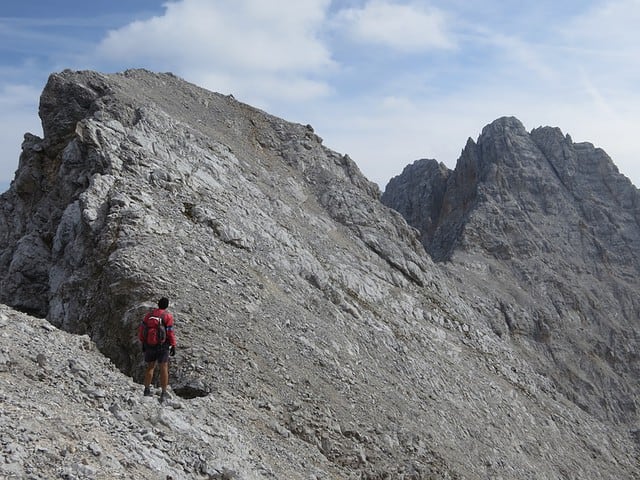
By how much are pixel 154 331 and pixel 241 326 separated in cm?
624

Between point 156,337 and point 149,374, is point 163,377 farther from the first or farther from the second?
point 156,337

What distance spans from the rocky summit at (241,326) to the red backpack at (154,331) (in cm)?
109

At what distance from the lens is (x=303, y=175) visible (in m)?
39.4

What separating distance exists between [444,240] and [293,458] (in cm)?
5673

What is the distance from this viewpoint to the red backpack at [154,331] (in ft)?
45.7

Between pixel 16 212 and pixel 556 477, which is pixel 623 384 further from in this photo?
pixel 16 212

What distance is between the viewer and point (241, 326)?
788 inches

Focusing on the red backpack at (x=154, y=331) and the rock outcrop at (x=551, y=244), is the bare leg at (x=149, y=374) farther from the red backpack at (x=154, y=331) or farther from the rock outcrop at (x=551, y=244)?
the rock outcrop at (x=551, y=244)

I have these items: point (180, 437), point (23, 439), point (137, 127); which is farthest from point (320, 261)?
point (23, 439)

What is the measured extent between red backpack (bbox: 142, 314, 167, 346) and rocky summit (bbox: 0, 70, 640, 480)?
109cm

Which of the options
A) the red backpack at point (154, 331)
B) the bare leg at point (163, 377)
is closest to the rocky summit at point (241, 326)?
the bare leg at point (163, 377)

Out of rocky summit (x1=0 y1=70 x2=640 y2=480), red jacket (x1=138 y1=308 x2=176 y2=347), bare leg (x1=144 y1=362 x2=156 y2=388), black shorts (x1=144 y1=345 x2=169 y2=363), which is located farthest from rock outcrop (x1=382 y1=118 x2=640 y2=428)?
bare leg (x1=144 y1=362 x2=156 y2=388)

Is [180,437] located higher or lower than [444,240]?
lower

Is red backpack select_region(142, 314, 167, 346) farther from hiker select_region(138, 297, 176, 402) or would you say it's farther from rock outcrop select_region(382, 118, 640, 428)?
rock outcrop select_region(382, 118, 640, 428)
